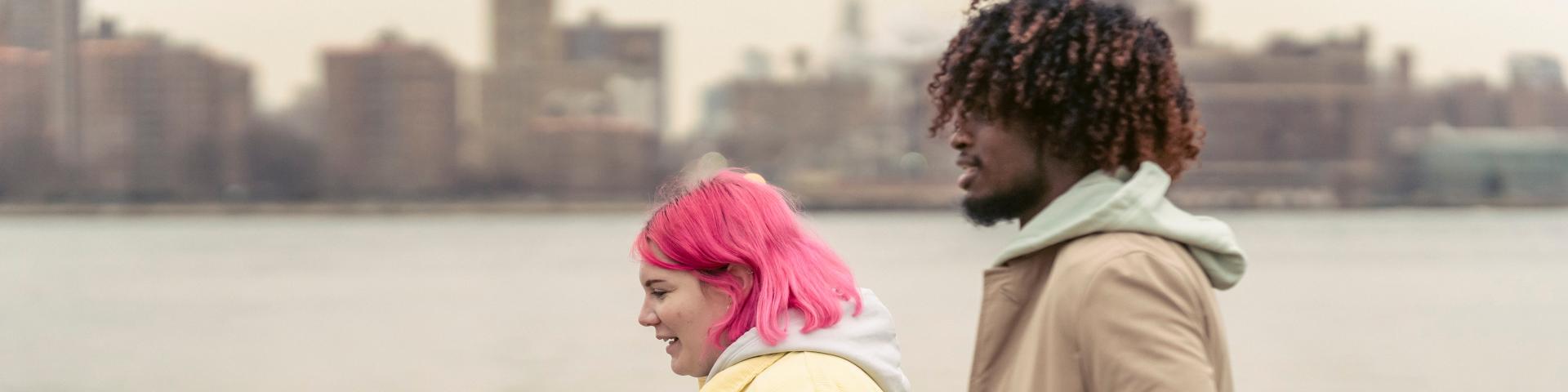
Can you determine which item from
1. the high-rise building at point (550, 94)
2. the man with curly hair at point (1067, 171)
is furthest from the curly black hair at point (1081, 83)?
the high-rise building at point (550, 94)

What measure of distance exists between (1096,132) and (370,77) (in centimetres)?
14446

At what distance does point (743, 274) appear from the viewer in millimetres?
1818

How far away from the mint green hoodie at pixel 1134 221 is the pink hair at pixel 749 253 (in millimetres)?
244

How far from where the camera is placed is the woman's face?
6.02 feet

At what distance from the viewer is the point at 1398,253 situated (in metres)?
78.4

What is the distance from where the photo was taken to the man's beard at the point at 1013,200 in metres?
1.95

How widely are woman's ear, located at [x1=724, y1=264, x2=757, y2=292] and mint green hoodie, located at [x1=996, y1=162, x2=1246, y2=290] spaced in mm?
328

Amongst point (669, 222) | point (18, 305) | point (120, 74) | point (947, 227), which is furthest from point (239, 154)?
point (669, 222)

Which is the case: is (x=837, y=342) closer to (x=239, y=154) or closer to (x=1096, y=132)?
(x=1096, y=132)

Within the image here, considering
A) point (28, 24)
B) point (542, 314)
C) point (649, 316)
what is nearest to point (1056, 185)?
point (649, 316)

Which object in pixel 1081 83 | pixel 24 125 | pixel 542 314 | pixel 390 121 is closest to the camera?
pixel 1081 83

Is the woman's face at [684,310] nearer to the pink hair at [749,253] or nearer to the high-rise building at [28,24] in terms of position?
the pink hair at [749,253]

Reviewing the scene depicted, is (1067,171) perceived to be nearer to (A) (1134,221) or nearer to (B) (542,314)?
(A) (1134,221)

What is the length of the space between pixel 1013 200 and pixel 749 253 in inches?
14.7
